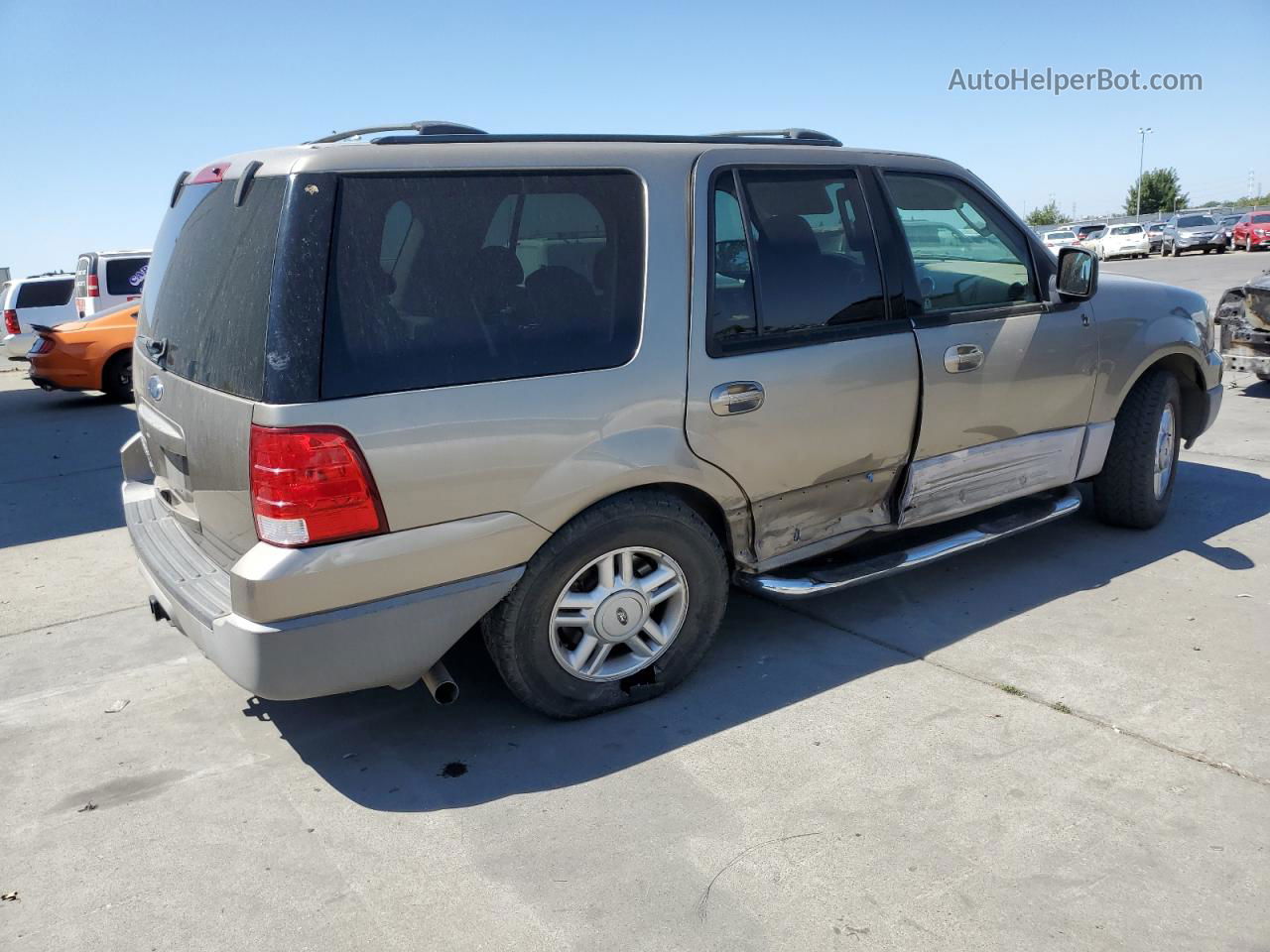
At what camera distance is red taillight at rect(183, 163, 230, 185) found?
134 inches

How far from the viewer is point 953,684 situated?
3.83 meters

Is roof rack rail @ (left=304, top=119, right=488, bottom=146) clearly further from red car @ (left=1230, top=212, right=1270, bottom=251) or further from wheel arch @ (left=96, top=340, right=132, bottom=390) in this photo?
red car @ (left=1230, top=212, right=1270, bottom=251)

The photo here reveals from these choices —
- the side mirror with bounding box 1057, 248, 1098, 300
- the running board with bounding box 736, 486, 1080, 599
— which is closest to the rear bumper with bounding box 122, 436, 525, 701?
the running board with bounding box 736, 486, 1080, 599

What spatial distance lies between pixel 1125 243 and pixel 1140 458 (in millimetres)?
39891

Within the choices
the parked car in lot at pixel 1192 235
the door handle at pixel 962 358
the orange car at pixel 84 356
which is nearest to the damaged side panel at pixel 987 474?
the door handle at pixel 962 358

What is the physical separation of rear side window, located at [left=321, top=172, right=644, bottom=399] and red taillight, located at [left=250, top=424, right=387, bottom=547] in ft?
0.52

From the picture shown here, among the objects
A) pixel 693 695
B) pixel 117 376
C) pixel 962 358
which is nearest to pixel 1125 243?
pixel 117 376

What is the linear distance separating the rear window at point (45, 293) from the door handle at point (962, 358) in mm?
17066

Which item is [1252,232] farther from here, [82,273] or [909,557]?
[909,557]

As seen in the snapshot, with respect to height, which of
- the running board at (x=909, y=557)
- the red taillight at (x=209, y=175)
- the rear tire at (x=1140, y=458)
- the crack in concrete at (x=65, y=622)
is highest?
the red taillight at (x=209, y=175)

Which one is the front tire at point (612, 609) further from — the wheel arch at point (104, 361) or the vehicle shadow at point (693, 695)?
the wheel arch at point (104, 361)

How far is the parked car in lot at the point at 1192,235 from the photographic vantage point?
37469 mm

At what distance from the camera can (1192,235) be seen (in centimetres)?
3781

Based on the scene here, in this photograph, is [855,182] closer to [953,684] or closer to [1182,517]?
[953,684]
